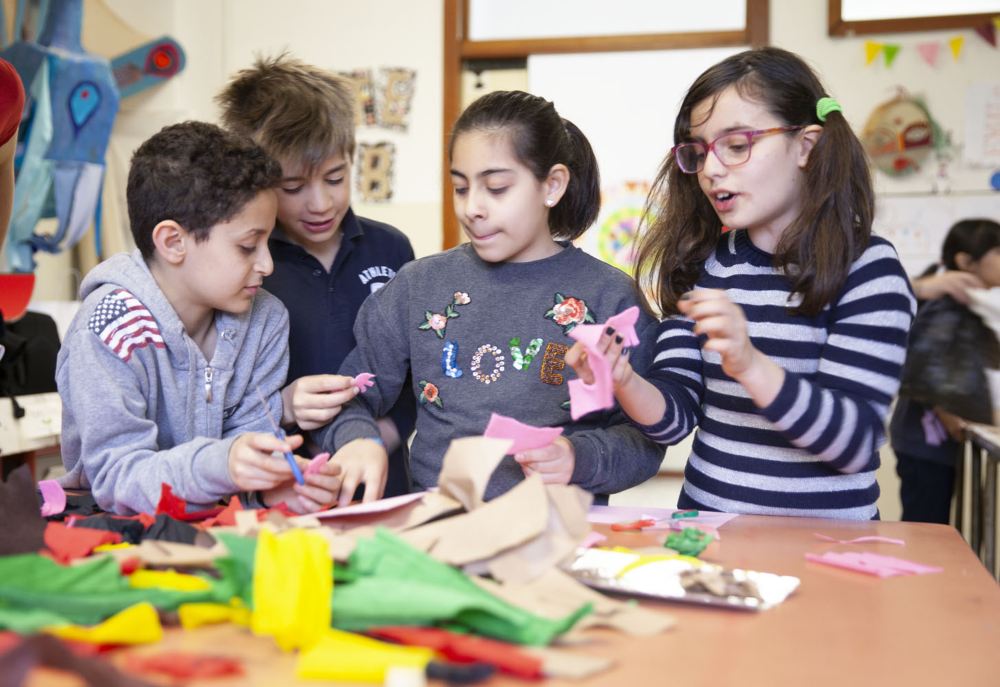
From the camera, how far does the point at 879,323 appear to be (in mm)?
1246

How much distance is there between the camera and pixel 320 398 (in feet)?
4.48

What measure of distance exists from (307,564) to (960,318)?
2.32 metres

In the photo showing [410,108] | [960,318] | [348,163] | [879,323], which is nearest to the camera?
[879,323]

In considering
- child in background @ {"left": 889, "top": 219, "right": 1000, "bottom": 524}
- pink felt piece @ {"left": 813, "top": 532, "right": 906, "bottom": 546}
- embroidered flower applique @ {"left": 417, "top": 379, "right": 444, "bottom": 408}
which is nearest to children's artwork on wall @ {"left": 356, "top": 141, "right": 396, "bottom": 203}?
child in background @ {"left": 889, "top": 219, "right": 1000, "bottom": 524}

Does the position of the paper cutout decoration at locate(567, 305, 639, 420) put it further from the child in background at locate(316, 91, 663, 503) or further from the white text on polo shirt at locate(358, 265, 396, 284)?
the white text on polo shirt at locate(358, 265, 396, 284)

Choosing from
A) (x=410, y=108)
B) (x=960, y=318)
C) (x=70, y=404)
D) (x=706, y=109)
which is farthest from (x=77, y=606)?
(x=410, y=108)

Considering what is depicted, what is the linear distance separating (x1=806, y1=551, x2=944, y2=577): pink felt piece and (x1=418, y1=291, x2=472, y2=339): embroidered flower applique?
647 millimetres

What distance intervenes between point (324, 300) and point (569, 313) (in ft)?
1.60

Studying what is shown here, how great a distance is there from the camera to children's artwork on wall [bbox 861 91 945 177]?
388 cm

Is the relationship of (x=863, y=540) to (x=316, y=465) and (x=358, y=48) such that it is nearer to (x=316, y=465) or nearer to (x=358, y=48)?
(x=316, y=465)

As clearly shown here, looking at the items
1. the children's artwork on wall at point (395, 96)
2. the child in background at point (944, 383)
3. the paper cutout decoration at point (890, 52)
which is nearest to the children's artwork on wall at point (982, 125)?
the paper cutout decoration at point (890, 52)

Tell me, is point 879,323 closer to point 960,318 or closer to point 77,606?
point 77,606

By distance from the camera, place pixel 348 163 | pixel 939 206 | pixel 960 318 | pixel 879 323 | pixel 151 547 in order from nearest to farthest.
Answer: pixel 151 547
pixel 879 323
pixel 348 163
pixel 960 318
pixel 939 206

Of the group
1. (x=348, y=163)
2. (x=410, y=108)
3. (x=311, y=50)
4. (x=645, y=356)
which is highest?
(x=311, y=50)
